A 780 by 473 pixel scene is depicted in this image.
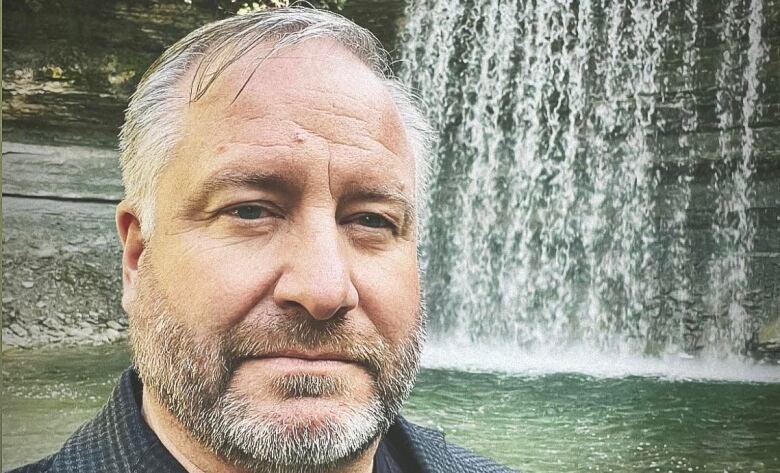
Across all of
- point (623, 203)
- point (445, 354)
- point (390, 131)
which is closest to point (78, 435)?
point (390, 131)

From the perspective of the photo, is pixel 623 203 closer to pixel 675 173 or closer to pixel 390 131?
pixel 675 173

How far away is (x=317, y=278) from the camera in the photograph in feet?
2.39

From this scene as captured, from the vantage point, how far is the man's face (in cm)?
74

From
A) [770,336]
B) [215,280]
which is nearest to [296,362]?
[215,280]

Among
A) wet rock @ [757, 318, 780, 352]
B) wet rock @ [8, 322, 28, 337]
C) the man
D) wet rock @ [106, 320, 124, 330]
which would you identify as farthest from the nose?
wet rock @ [757, 318, 780, 352]

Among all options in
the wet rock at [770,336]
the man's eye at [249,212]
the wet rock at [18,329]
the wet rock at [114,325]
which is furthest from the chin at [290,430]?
the wet rock at [770,336]

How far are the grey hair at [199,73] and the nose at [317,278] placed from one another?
17cm

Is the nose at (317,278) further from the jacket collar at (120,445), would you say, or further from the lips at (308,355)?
the jacket collar at (120,445)

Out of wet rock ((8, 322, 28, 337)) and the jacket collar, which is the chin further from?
wet rock ((8, 322, 28, 337))

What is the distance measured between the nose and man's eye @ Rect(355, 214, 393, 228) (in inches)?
1.8

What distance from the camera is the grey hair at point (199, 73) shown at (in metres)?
0.79

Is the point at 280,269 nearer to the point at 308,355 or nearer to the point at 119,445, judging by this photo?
the point at 308,355

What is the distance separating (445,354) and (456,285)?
1.11ft

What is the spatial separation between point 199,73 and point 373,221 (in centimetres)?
24
